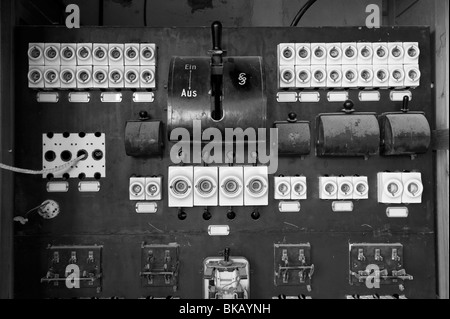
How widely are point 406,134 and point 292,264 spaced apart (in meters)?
0.91

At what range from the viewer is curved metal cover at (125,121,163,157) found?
1726mm

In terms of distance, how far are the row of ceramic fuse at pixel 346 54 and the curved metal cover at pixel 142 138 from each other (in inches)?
30.5

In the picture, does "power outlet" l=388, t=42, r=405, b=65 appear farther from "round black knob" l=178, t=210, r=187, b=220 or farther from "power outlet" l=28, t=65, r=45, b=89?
"power outlet" l=28, t=65, r=45, b=89

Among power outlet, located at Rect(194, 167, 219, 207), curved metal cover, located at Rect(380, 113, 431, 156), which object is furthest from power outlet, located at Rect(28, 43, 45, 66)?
curved metal cover, located at Rect(380, 113, 431, 156)

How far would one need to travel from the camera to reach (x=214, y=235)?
1.81 metres

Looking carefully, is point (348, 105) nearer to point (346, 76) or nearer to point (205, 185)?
point (346, 76)

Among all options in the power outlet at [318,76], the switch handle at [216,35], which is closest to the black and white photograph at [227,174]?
the power outlet at [318,76]

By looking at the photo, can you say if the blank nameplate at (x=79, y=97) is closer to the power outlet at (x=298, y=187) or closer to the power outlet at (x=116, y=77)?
the power outlet at (x=116, y=77)

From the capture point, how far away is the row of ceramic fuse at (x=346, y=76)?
1.79 meters

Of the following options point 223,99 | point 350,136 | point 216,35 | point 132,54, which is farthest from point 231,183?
point 132,54

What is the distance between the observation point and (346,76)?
5.90ft
